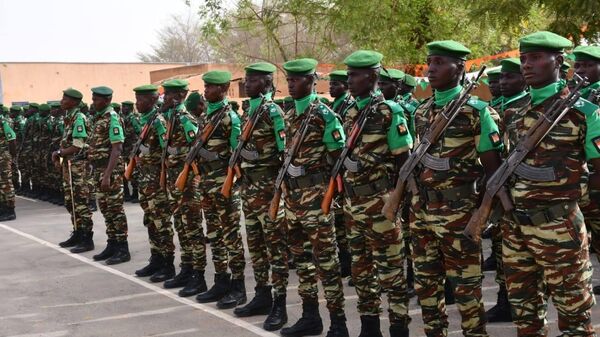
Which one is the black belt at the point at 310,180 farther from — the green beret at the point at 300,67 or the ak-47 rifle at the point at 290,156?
the green beret at the point at 300,67

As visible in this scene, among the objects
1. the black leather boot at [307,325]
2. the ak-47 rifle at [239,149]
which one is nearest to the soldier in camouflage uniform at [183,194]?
the ak-47 rifle at [239,149]

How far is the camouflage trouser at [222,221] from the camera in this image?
23.0 ft

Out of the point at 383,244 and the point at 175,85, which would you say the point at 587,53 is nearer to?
the point at 383,244

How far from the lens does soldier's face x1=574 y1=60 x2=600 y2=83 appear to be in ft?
19.2

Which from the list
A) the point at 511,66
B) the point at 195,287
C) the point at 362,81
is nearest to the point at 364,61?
the point at 362,81

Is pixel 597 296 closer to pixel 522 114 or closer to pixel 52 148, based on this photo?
pixel 522 114

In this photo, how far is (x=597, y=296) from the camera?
6555mm

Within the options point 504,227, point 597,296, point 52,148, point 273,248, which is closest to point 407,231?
point 273,248

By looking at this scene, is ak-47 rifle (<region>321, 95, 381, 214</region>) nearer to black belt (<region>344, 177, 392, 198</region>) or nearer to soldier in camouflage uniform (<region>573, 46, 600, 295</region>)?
black belt (<region>344, 177, 392, 198</region>)

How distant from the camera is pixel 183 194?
7594 millimetres

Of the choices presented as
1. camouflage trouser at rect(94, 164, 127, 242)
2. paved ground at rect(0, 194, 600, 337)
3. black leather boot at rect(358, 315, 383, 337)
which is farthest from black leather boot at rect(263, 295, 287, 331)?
camouflage trouser at rect(94, 164, 127, 242)

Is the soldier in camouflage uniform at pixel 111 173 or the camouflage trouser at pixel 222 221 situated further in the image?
the soldier in camouflage uniform at pixel 111 173

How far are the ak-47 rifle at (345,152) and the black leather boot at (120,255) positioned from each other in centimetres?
459

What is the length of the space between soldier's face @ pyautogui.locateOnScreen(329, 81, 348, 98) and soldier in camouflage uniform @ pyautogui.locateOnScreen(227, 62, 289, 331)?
74cm
